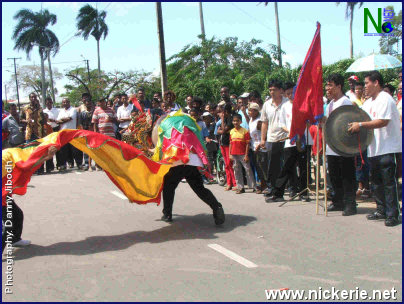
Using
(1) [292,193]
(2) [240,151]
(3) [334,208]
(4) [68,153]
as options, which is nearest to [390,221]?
(3) [334,208]

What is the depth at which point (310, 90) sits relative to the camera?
8125 millimetres

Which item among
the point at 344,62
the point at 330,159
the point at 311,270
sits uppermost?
the point at 344,62

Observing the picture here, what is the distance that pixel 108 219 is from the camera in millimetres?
8195

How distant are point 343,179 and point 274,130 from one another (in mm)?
1902

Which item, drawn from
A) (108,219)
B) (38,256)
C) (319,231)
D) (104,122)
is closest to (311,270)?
(319,231)

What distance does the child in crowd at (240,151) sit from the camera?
10523 millimetres

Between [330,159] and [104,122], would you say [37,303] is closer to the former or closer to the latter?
[330,159]

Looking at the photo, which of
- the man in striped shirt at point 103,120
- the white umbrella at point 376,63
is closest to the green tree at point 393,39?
the white umbrella at point 376,63

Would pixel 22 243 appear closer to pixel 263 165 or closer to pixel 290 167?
pixel 290 167

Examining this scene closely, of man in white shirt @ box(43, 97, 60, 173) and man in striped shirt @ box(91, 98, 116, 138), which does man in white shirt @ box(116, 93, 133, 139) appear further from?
man in white shirt @ box(43, 97, 60, 173)

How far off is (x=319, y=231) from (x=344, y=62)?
21.0 meters

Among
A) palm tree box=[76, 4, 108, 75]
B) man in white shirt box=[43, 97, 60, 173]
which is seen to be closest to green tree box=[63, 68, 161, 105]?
palm tree box=[76, 4, 108, 75]

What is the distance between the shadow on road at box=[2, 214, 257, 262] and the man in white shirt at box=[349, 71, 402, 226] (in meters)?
2.01

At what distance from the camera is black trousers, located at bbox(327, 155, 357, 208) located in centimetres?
796
